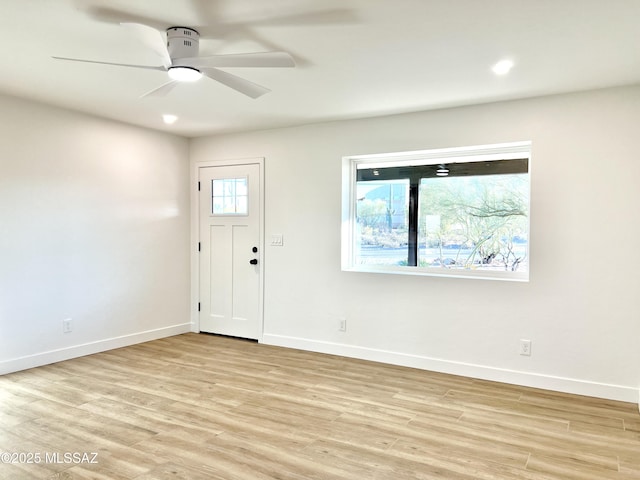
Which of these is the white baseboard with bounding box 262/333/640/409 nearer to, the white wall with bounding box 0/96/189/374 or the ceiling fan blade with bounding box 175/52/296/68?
the white wall with bounding box 0/96/189/374

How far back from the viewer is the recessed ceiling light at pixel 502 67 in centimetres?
301

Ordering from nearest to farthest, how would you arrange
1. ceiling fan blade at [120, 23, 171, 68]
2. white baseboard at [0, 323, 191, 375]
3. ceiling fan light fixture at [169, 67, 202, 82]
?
ceiling fan blade at [120, 23, 171, 68] < ceiling fan light fixture at [169, 67, 202, 82] < white baseboard at [0, 323, 191, 375]

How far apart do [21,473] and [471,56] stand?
11.4 feet

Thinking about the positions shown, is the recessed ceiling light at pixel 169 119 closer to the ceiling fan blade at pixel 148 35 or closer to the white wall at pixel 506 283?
the white wall at pixel 506 283


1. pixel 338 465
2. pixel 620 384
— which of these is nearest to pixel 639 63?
pixel 620 384

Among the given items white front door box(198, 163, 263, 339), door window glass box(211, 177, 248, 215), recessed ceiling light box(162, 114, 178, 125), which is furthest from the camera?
door window glass box(211, 177, 248, 215)

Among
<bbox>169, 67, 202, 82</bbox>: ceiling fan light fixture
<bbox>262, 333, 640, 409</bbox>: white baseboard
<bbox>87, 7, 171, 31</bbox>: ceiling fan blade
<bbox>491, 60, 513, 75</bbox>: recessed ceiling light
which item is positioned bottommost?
<bbox>262, 333, 640, 409</bbox>: white baseboard

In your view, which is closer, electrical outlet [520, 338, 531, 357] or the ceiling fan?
the ceiling fan

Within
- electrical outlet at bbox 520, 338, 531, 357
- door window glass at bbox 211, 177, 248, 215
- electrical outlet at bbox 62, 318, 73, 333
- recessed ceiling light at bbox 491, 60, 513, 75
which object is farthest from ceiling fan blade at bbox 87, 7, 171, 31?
electrical outlet at bbox 520, 338, 531, 357

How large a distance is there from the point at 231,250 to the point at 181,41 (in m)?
3.13

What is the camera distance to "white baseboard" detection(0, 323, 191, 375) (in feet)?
13.1

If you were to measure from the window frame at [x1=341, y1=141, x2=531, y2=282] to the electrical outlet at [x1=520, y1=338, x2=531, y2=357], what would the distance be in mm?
518

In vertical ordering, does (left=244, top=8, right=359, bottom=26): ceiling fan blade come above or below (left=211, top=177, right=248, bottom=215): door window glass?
above

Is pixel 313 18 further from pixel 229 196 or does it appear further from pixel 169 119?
pixel 229 196
